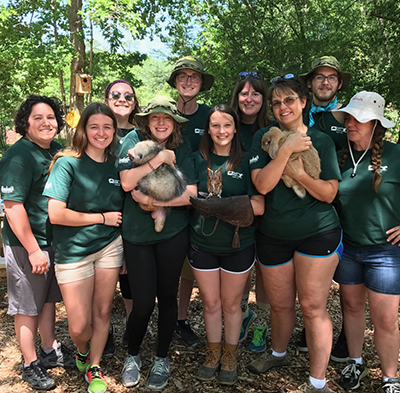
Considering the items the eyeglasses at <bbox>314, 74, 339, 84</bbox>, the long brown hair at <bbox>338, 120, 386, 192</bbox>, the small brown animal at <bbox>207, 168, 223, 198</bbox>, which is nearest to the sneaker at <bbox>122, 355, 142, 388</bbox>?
the small brown animal at <bbox>207, 168, 223, 198</bbox>

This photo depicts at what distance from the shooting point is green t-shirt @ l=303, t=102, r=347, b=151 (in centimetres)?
366

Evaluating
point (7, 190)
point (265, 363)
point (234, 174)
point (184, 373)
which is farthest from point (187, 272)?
point (7, 190)

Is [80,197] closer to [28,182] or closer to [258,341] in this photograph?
[28,182]

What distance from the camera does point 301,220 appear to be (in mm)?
3084

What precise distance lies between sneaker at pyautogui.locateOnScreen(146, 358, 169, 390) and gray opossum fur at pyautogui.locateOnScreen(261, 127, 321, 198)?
2.13m

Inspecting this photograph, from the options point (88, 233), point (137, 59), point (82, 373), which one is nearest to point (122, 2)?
point (137, 59)

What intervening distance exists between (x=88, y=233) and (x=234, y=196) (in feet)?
4.37

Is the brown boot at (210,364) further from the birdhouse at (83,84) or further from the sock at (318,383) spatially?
the birdhouse at (83,84)

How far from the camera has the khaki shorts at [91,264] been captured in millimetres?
3154

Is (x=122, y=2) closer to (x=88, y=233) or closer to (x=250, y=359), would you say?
(x=88, y=233)

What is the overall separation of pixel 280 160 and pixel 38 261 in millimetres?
2302

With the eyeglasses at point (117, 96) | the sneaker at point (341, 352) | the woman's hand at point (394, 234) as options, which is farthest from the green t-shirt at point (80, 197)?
the sneaker at point (341, 352)

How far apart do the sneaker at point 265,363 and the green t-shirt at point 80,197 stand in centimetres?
197

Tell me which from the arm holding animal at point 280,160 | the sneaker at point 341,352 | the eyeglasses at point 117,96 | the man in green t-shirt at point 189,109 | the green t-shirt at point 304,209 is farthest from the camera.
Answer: the man in green t-shirt at point 189,109
